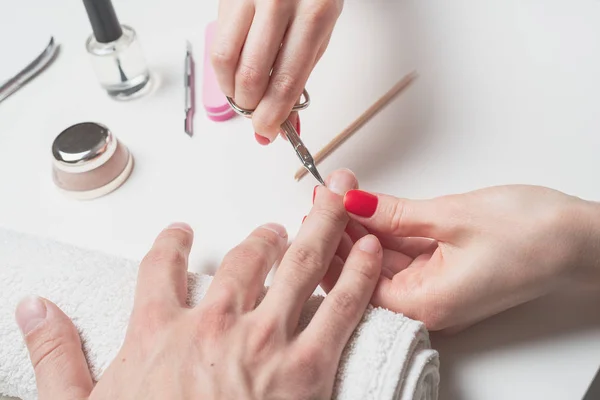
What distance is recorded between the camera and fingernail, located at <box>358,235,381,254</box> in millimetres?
553

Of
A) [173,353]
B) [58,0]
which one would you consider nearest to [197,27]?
[58,0]

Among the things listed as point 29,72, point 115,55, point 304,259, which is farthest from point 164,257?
point 29,72

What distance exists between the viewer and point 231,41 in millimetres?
605

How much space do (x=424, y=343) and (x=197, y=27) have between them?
1.92 feet

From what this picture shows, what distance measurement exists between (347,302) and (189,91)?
0.41 meters

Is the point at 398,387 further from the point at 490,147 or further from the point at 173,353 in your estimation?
the point at 490,147

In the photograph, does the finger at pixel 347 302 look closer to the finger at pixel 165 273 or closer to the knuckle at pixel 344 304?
the knuckle at pixel 344 304

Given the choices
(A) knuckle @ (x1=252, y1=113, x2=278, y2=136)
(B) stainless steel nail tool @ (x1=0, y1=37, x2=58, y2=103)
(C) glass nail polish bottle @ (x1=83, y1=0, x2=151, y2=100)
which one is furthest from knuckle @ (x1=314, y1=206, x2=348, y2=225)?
(B) stainless steel nail tool @ (x1=0, y1=37, x2=58, y2=103)

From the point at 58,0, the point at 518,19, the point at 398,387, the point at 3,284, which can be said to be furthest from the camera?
the point at 58,0

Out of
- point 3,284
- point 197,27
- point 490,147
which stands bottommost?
point 3,284

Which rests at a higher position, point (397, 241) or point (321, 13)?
point (321, 13)

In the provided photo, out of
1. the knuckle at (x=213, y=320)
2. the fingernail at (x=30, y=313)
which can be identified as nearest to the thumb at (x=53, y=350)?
the fingernail at (x=30, y=313)

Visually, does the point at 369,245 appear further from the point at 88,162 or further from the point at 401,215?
the point at 88,162

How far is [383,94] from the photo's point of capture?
775 mm
